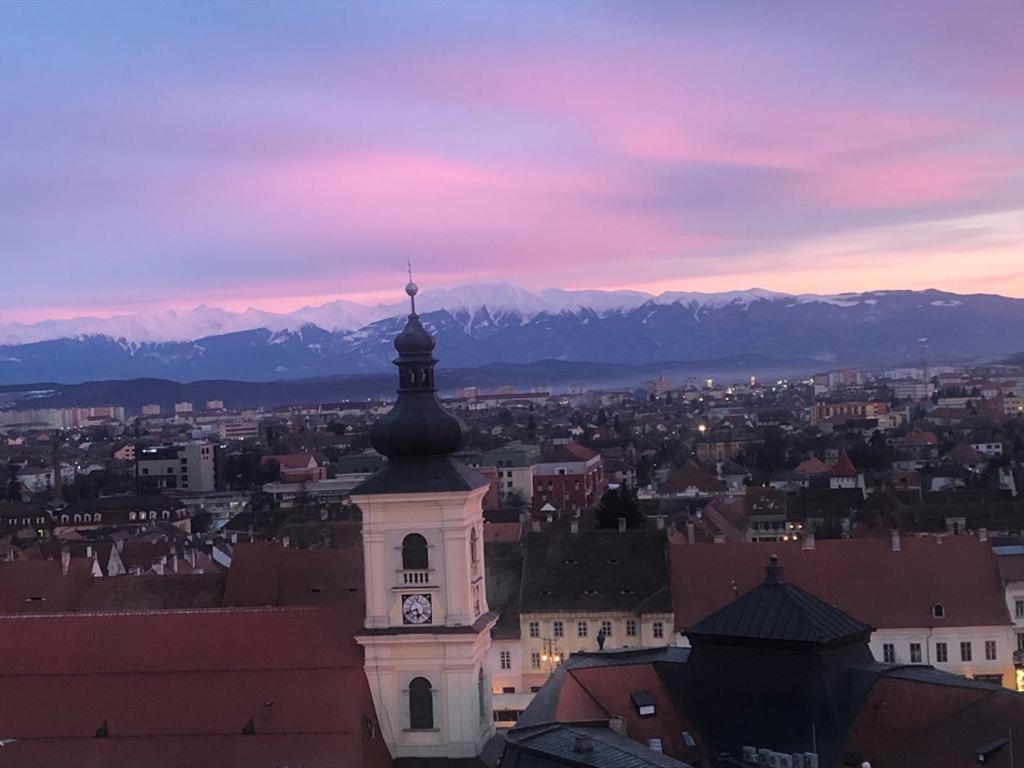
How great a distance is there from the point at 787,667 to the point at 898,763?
13.5 feet

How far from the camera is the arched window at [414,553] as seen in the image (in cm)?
3772

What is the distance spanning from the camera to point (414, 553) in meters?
37.8

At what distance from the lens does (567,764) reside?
3100 cm

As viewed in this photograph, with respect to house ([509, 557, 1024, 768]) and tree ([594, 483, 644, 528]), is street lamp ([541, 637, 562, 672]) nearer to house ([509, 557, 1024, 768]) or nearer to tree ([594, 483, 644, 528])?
house ([509, 557, 1024, 768])

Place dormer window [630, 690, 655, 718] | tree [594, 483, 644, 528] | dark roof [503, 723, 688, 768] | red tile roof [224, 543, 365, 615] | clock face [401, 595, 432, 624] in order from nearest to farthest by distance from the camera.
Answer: dark roof [503, 723, 688, 768] → clock face [401, 595, 432, 624] → dormer window [630, 690, 655, 718] → red tile roof [224, 543, 365, 615] → tree [594, 483, 644, 528]

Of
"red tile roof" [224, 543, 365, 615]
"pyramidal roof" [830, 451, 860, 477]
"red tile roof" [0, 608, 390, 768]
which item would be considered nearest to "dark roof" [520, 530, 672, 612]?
"red tile roof" [224, 543, 365, 615]

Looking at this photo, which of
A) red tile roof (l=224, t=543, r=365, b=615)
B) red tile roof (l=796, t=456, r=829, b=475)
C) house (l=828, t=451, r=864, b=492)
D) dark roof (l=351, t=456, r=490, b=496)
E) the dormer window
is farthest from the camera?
red tile roof (l=796, t=456, r=829, b=475)

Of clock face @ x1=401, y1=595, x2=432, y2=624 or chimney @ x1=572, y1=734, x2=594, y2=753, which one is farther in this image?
clock face @ x1=401, y1=595, x2=432, y2=624

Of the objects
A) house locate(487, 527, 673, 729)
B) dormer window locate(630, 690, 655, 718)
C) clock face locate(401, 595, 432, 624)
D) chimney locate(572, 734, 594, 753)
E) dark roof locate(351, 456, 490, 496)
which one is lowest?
house locate(487, 527, 673, 729)

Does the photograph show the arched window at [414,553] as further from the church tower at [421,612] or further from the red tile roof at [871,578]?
the red tile roof at [871,578]

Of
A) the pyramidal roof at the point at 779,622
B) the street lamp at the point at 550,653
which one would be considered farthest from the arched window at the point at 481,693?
the street lamp at the point at 550,653

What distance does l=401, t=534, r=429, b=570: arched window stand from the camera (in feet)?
124

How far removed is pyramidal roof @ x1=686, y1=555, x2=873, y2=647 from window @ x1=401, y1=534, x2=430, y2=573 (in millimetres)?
7212

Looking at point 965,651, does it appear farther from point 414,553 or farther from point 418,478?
point 418,478
